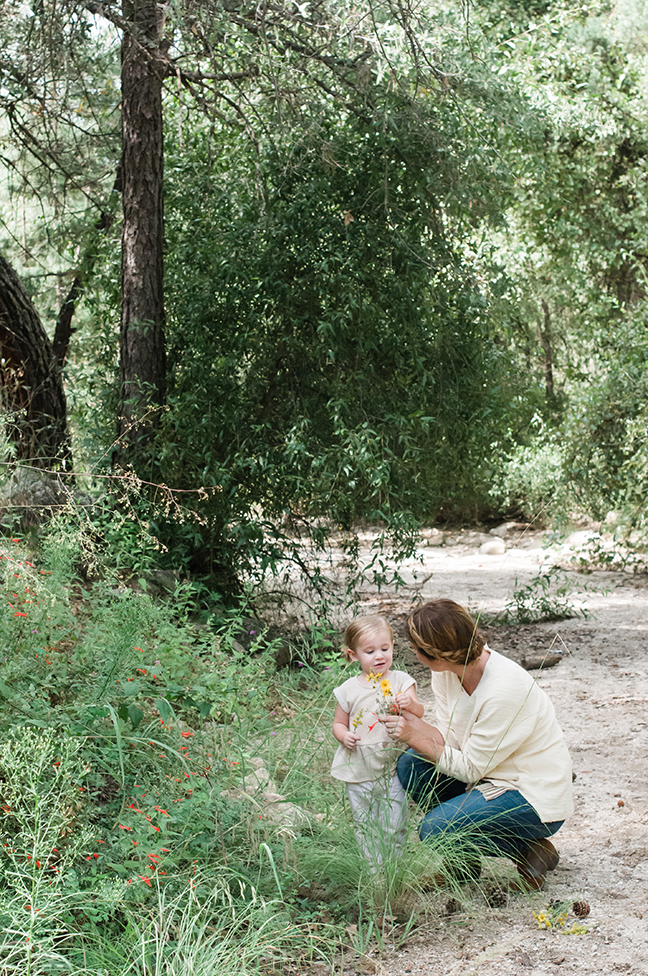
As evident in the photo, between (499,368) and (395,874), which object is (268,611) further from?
(395,874)

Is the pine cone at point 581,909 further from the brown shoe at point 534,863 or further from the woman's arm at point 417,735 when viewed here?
the woman's arm at point 417,735

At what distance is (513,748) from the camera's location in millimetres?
2883

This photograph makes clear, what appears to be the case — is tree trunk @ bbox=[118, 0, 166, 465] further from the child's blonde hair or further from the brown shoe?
the brown shoe

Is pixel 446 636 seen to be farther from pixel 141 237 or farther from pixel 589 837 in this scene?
pixel 141 237

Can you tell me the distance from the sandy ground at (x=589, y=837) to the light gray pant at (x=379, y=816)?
0.88 ft

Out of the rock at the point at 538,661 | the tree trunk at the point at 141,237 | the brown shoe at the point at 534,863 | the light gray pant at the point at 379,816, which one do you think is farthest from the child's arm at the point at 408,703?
the tree trunk at the point at 141,237

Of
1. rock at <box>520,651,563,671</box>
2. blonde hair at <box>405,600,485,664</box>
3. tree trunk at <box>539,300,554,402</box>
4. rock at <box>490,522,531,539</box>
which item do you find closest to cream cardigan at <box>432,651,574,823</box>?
blonde hair at <box>405,600,485,664</box>

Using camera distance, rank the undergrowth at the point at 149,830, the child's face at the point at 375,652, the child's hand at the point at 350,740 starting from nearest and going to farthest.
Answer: the undergrowth at the point at 149,830 < the child's hand at the point at 350,740 < the child's face at the point at 375,652

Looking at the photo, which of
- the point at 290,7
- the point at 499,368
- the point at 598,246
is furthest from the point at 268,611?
the point at 598,246

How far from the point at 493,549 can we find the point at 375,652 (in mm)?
10387

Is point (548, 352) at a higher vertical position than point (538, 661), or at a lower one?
higher

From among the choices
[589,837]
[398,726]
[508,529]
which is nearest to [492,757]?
[398,726]

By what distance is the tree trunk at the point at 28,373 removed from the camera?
20.8ft

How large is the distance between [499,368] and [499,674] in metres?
4.07
